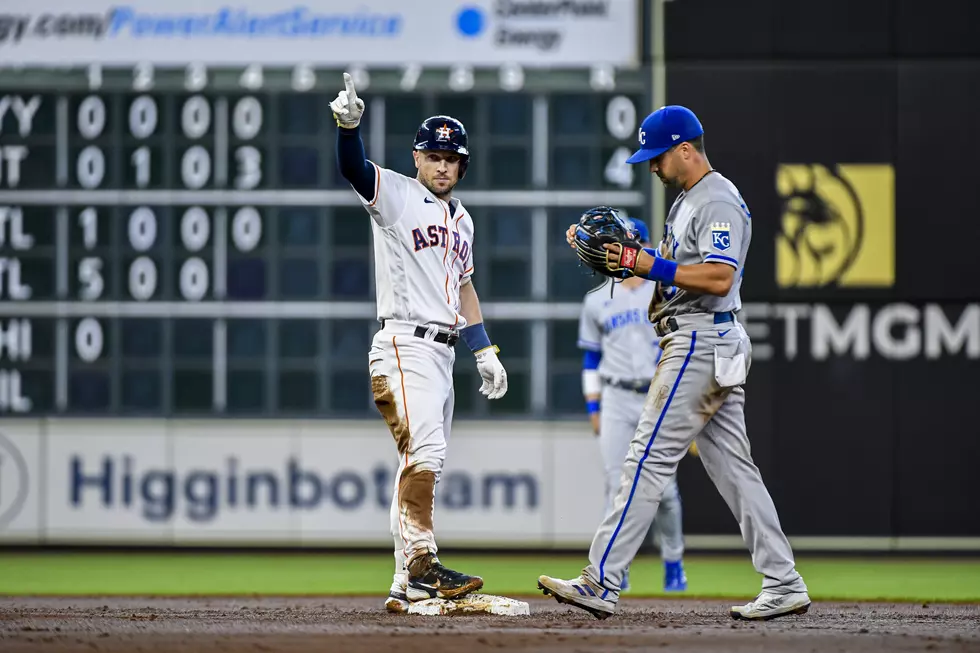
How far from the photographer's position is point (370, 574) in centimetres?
1027

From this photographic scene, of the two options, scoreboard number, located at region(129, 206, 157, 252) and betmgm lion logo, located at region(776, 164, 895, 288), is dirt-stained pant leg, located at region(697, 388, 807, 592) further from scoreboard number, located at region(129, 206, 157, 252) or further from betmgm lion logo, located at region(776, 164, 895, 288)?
scoreboard number, located at region(129, 206, 157, 252)

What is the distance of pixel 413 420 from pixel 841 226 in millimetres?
6209

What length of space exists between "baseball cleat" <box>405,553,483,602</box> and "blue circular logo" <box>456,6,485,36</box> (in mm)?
6431

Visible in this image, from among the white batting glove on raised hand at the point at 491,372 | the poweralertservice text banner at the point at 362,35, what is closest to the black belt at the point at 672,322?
the white batting glove on raised hand at the point at 491,372

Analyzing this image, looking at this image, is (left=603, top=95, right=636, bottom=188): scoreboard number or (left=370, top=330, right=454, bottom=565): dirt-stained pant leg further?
(left=603, top=95, right=636, bottom=188): scoreboard number

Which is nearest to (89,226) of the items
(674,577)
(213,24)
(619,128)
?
(213,24)

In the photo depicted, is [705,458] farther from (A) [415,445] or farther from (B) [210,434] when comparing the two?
(B) [210,434]

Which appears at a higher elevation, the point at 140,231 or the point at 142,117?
the point at 142,117

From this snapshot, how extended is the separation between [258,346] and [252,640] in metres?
6.48

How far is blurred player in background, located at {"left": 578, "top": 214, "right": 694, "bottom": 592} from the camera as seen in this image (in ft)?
28.3

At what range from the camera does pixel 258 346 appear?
37.9 ft

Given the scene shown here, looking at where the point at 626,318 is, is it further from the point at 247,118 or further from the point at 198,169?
the point at 198,169

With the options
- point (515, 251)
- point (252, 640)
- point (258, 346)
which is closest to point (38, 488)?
point (258, 346)

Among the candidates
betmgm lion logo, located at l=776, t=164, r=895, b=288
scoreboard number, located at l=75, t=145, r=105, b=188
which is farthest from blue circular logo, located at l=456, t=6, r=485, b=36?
scoreboard number, located at l=75, t=145, r=105, b=188
